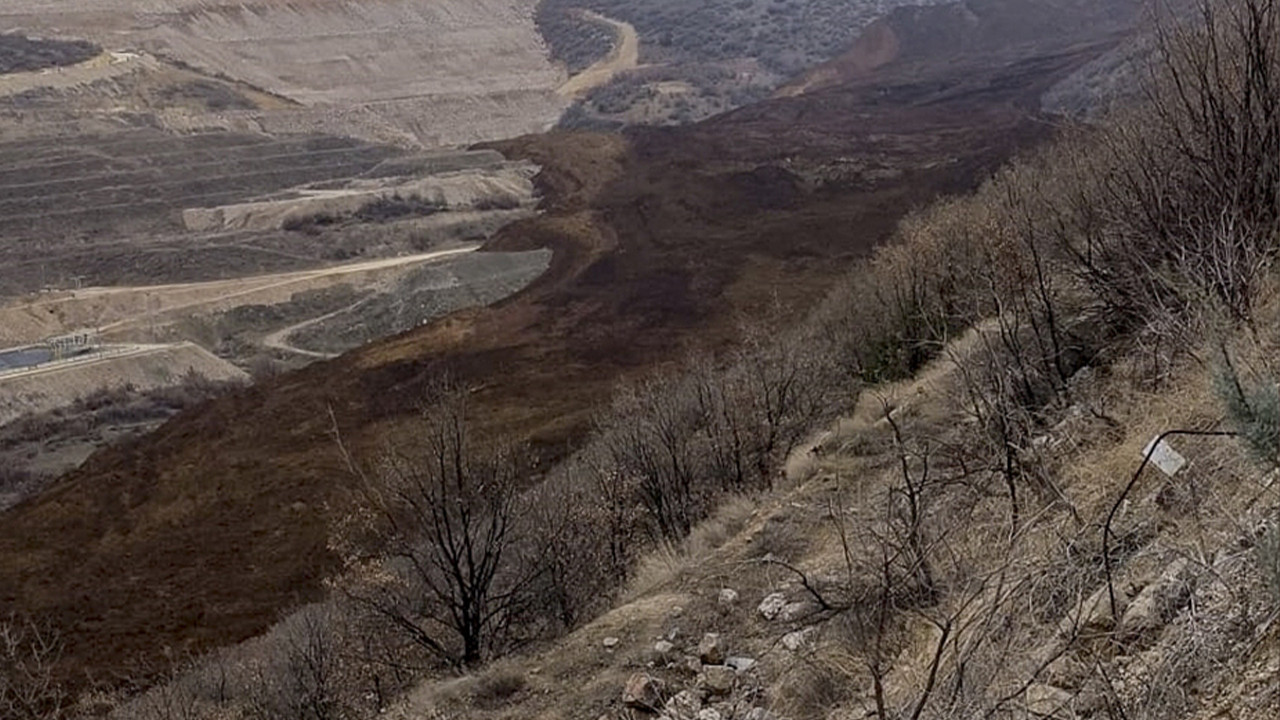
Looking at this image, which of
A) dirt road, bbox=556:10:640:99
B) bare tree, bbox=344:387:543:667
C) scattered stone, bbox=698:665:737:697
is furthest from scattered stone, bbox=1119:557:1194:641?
dirt road, bbox=556:10:640:99

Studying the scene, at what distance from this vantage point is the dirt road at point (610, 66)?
98.9m

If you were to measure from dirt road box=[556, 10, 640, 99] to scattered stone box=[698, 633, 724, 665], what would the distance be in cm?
8942

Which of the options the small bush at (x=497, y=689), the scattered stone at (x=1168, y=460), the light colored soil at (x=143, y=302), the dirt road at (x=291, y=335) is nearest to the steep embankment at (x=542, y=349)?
the dirt road at (x=291, y=335)

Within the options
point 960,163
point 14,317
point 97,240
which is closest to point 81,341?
point 14,317

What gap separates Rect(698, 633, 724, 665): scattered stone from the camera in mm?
10047

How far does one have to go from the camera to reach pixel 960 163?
51.2 m

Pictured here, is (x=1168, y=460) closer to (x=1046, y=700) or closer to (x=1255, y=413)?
(x=1046, y=700)

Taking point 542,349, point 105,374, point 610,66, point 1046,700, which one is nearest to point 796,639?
point 1046,700

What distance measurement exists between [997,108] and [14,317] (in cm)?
5071

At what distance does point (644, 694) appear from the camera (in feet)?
31.7

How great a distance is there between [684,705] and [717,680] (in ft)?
1.90

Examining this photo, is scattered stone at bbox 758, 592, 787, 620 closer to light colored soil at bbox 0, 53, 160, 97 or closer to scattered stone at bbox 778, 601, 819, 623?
scattered stone at bbox 778, 601, 819, 623

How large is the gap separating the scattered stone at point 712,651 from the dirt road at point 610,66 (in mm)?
89422

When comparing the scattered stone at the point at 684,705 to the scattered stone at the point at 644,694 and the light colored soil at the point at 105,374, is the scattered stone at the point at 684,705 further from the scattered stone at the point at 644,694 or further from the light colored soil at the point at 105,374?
the light colored soil at the point at 105,374
